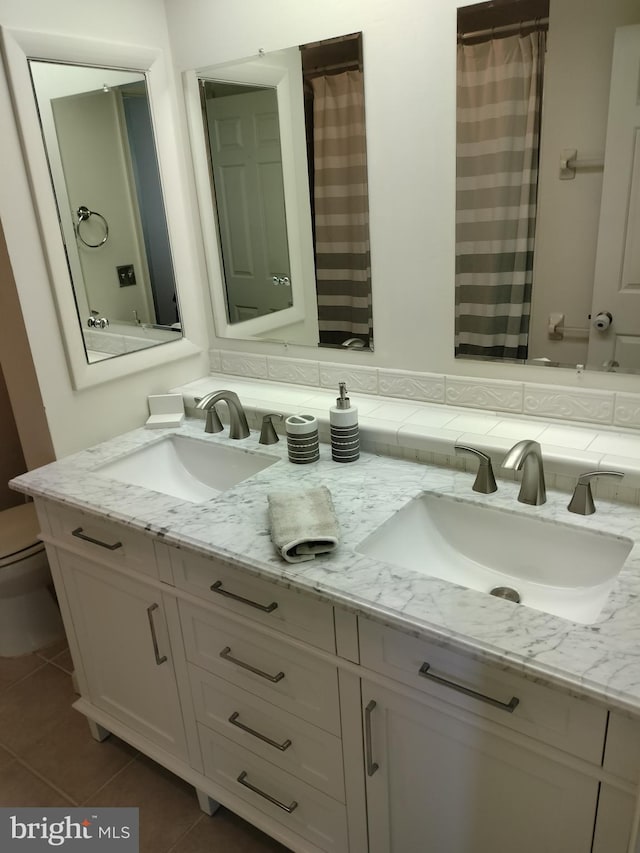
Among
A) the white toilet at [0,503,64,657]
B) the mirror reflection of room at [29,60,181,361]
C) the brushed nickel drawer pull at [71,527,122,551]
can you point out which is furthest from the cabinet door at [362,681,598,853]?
the white toilet at [0,503,64,657]

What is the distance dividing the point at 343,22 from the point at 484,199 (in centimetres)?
58

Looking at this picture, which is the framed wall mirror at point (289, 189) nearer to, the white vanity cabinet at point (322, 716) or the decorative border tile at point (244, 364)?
the decorative border tile at point (244, 364)

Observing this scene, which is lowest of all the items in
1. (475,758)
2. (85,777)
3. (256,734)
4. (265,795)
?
(85,777)

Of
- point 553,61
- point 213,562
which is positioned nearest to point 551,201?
point 553,61

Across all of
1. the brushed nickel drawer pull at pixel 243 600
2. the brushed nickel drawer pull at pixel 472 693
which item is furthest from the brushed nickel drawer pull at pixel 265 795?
the brushed nickel drawer pull at pixel 472 693

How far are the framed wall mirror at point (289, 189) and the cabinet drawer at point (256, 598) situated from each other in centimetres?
80

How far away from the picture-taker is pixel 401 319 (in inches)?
68.1

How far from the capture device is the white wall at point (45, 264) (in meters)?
1.57

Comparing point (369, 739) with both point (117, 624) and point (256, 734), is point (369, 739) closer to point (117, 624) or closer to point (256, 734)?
point (256, 734)

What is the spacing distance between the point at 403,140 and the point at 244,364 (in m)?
0.86

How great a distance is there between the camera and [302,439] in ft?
5.26

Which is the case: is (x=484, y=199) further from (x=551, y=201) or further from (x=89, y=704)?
(x=89, y=704)

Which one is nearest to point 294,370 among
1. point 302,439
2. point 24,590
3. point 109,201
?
point 302,439

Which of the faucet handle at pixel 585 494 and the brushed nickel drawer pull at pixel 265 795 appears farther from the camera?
the brushed nickel drawer pull at pixel 265 795
